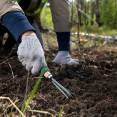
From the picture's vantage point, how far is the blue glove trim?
1.19m

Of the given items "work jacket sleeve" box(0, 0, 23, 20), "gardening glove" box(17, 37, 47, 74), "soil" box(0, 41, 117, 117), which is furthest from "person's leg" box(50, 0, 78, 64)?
"gardening glove" box(17, 37, 47, 74)

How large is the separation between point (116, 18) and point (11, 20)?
613cm

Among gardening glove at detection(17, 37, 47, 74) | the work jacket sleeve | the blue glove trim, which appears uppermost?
the work jacket sleeve

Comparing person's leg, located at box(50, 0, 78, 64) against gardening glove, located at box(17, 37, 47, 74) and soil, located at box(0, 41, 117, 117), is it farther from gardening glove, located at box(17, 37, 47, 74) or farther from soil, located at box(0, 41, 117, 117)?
gardening glove, located at box(17, 37, 47, 74)

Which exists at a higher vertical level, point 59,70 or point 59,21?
point 59,21

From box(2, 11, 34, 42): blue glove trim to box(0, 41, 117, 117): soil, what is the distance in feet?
0.85

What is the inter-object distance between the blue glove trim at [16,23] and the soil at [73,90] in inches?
10.1

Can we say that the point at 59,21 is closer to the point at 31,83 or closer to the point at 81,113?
the point at 31,83

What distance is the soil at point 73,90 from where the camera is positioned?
1068 mm

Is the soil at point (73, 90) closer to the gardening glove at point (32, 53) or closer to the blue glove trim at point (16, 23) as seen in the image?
the gardening glove at point (32, 53)

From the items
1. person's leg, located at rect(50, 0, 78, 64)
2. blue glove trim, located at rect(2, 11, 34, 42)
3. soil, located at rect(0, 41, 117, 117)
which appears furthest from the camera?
person's leg, located at rect(50, 0, 78, 64)

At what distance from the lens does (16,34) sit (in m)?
1.21

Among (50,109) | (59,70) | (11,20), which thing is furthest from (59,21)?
(50,109)

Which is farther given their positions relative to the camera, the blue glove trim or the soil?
the blue glove trim
